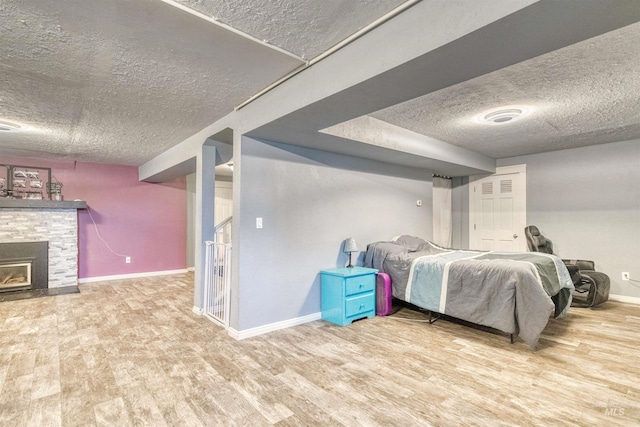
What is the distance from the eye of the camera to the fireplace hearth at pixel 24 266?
5.05m

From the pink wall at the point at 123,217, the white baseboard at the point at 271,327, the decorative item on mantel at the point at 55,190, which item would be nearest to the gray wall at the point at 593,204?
the white baseboard at the point at 271,327

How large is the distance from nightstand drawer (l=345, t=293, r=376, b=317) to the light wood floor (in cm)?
16

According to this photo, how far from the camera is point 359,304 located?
3.61 metres

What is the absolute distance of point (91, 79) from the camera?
8.17 feet

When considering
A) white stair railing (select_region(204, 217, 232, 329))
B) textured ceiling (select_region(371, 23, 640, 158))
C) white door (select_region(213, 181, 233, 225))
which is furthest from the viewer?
white door (select_region(213, 181, 233, 225))

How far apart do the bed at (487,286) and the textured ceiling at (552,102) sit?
5.14 ft

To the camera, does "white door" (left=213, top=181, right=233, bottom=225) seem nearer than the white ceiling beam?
No

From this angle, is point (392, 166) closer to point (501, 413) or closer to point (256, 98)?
point (256, 98)

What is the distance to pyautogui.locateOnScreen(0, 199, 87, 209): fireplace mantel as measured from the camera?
16.6 feet

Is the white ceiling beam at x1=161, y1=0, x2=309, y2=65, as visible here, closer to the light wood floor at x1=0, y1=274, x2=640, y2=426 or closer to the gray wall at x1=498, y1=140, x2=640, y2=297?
the light wood floor at x1=0, y1=274, x2=640, y2=426

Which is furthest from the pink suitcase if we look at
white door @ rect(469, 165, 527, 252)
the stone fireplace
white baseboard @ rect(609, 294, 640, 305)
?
the stone fireplace

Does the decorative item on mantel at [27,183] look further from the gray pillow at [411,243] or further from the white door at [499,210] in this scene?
the white door at [499,210]

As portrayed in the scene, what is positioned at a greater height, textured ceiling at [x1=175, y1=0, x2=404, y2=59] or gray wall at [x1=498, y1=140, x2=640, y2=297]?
textured ceiling at [x1=175, y1=0, x2=404, y2=59]

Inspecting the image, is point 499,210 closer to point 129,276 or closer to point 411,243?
point 411,243
